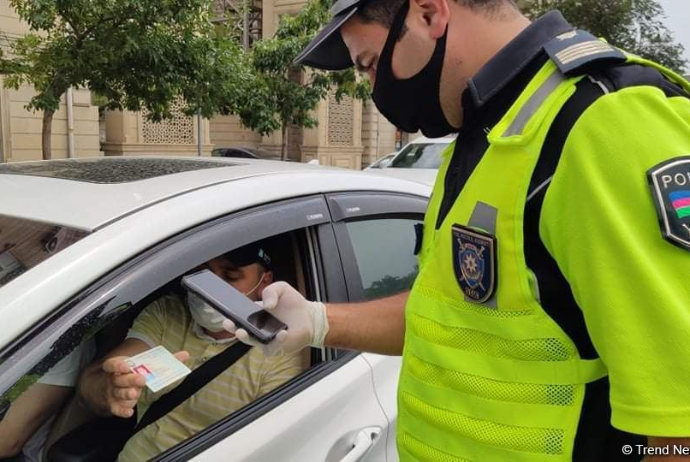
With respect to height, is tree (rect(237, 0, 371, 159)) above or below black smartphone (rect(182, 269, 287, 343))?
above

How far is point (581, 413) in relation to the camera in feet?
2.88

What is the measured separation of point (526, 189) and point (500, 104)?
0.24m

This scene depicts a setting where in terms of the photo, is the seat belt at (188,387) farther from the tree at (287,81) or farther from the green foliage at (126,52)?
the tree at (287,81)

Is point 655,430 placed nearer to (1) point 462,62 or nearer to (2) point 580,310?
(2) point 580,310

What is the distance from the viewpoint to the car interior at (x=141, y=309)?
1398mm

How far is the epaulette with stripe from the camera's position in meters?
0.88

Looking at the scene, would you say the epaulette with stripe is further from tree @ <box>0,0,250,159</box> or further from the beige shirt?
tree @ <box>0,0,250,159</box>

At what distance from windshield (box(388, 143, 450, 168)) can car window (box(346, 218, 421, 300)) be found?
6451mm

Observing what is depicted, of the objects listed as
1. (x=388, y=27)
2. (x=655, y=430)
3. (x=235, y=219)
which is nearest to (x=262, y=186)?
(x=235, y=219)

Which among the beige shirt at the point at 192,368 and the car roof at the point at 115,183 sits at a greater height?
the car roof at the point at 115,183

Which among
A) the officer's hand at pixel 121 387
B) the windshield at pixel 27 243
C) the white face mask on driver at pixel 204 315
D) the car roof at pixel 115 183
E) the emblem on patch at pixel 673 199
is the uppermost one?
the emblem on patch at pixel 673 199

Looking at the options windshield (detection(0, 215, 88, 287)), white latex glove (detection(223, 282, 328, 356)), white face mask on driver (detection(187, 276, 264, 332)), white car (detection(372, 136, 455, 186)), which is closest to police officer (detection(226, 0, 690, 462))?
white latex glove (detection(223, 282, 328, 356))

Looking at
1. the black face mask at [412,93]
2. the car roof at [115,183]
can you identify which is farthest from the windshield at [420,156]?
the black face mask at [412,93]

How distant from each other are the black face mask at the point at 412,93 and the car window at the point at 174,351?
45cm
